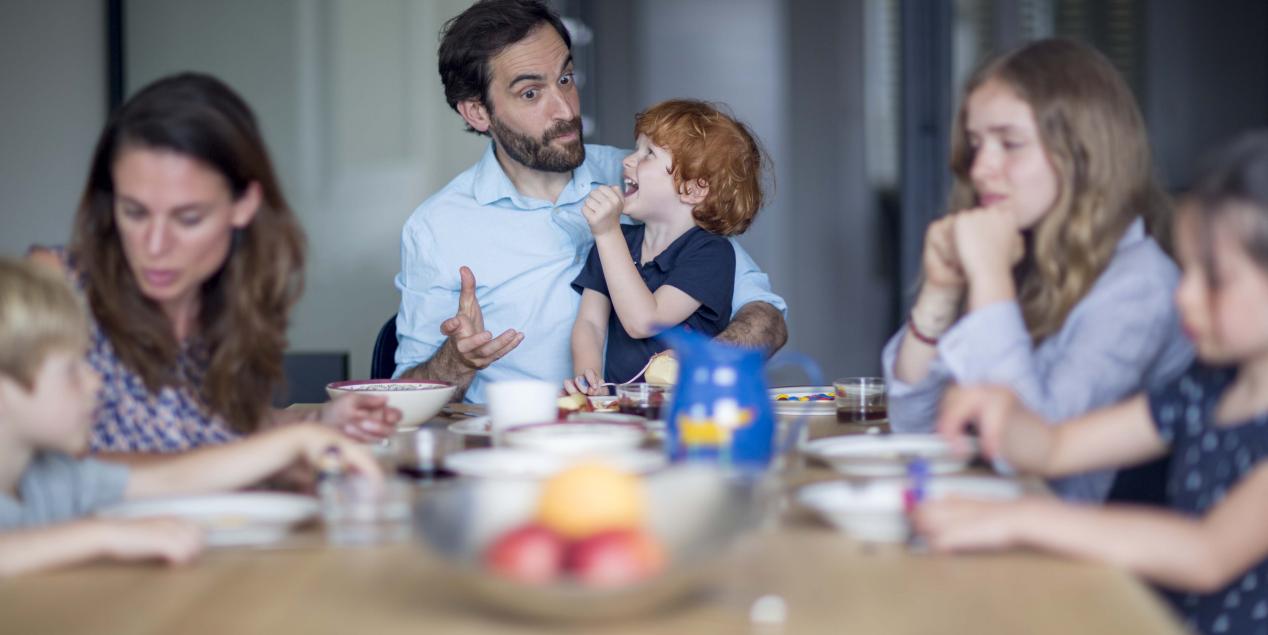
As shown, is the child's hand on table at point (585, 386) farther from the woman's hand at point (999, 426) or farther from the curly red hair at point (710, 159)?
the woman's hand at point (999, 426)

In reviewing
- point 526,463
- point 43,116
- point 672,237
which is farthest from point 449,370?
point 43,116

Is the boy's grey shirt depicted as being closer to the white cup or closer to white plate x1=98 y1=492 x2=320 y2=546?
white plate x1=98 y1=492 x2=320 y2=546

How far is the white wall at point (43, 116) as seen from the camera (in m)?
4.25

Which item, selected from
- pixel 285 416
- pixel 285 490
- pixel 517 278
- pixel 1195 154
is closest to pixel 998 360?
pixel 285 490

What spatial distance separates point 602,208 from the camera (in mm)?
2674

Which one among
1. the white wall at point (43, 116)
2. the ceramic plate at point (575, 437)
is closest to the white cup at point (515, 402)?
the ceramic plate at point (575, 437)

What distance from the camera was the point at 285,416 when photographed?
6.40 ft

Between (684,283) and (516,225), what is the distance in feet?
1.45

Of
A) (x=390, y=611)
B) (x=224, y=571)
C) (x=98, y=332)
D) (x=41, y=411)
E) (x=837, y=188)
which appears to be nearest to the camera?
(x=390, y=611)

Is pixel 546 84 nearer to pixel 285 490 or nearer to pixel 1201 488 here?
pixel 285 490

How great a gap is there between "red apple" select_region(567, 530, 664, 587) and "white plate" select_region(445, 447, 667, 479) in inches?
19.0

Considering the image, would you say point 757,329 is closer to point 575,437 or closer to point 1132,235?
point 1132,235

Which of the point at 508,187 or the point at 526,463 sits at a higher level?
the point at 508,187

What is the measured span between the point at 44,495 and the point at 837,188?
3.67 meters
